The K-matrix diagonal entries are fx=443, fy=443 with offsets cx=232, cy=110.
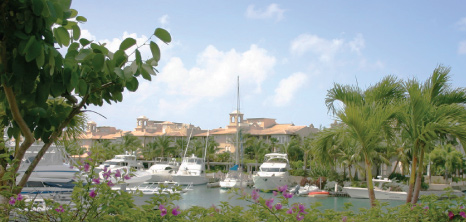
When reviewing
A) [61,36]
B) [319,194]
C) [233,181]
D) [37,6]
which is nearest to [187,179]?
[233,181]

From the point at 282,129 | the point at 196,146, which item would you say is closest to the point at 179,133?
the point at 196,146

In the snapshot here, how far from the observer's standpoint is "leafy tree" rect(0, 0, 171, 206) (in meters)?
2.08

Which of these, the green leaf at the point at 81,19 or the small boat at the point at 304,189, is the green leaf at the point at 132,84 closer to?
the green leaf at the point at 81,19

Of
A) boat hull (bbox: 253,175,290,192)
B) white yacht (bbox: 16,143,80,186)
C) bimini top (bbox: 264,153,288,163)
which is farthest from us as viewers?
bimini top (bbox: 264,153,288,163)

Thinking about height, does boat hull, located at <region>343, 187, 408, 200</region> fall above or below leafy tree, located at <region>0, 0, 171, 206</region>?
below

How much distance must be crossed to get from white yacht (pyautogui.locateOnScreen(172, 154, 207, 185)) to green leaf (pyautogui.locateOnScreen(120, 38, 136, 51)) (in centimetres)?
4594

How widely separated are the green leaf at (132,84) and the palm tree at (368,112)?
469 centimetres

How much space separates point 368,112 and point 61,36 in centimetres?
548

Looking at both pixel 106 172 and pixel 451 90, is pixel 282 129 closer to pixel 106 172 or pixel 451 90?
pixel 451 90

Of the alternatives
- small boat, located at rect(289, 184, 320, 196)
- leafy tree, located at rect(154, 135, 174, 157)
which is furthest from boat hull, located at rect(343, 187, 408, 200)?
leafy tree, located at rect(154, 135, 174, 157)

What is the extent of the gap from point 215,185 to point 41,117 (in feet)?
150

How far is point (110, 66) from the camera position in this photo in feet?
7.72

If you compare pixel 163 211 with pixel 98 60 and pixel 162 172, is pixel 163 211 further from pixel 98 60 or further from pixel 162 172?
pixel 162 172

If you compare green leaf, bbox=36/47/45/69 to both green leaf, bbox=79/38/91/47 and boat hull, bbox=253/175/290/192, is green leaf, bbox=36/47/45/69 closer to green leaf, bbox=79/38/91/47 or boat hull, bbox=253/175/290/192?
green leaf, bbox=79/38/91/47
